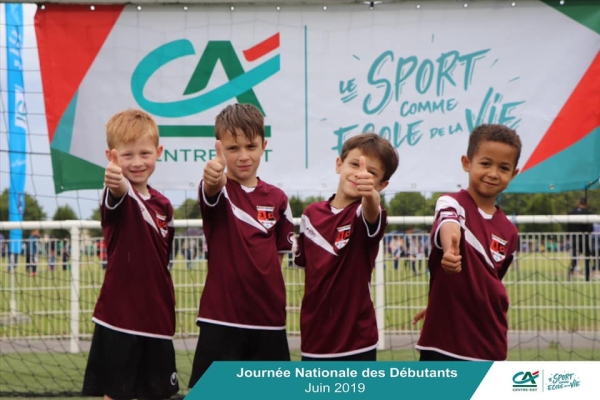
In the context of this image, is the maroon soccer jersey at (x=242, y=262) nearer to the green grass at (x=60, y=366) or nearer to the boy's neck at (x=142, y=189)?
the boy's neck at (x=142, y=189)

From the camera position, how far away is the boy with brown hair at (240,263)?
12.0 feet

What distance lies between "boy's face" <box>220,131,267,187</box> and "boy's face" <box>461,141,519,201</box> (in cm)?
97

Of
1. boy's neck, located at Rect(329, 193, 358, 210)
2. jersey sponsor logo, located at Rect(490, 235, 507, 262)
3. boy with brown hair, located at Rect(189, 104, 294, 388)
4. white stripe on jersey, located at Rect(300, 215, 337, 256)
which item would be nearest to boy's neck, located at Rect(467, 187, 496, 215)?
jersey sponsor logo, located at Rect(490, 235, 507, 262)

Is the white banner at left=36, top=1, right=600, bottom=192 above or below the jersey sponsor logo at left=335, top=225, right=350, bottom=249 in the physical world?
above

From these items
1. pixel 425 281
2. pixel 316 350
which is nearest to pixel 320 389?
pixel 316 350

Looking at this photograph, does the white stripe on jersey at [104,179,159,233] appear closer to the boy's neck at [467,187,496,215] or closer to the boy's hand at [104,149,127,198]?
the boy's hand at [104,149,127,198]

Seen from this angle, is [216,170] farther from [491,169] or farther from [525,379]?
[525,379]

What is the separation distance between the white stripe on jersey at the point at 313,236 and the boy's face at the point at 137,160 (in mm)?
738

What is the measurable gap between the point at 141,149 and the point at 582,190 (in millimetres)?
3012

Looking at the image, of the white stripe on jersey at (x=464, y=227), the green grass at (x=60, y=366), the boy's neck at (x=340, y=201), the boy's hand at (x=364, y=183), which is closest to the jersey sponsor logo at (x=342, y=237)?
the boy's neck at (x=340, y=201)

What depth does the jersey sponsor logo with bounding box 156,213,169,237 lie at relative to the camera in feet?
12.6

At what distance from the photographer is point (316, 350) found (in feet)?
11.9

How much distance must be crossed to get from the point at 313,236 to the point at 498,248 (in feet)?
2.63

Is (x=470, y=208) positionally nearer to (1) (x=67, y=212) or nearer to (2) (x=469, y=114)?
(2) (x=469, y=114)
